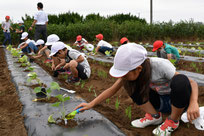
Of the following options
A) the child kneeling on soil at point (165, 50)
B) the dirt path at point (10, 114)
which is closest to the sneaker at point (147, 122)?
the dirt path at point (10, 114)

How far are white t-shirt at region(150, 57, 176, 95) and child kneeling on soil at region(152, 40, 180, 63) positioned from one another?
7.96ft

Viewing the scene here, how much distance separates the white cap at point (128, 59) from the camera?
4.47 feet

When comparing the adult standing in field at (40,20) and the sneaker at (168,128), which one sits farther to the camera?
the adult standing in field at (40,20)

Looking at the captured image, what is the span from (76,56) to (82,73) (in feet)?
1.00

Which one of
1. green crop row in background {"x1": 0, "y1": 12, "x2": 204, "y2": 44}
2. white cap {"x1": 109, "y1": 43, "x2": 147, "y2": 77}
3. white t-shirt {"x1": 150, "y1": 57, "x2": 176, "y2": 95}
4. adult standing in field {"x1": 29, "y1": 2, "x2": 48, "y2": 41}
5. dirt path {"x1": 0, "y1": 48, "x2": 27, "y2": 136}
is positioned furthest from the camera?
green crop row in background {"x1": 0, "y1": 12, "x2": 204, "y2": 44}

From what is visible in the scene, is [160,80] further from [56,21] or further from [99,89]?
[56,21]

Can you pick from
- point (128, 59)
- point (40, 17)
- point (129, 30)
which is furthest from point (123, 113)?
point (129, 30)

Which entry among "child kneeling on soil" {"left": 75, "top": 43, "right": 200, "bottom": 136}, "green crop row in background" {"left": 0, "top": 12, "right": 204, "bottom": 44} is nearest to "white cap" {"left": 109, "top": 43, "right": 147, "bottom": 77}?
"child kneeling on soil" {"left": 75, "top": 43, "right": 200, "bottom": 136}

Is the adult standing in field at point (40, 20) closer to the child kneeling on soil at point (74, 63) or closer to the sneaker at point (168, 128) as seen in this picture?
the child kneeling on soil at point (74, 63)

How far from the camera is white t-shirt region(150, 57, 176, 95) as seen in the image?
61.2 inches

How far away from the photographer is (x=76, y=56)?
3.29m

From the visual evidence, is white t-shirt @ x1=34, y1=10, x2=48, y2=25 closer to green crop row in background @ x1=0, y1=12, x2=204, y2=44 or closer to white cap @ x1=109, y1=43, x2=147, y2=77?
green crop row in background @ x1=0, y1=12, x2=204, y2=44

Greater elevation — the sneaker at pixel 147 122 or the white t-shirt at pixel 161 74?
the white t-shirt at pixel 161 74

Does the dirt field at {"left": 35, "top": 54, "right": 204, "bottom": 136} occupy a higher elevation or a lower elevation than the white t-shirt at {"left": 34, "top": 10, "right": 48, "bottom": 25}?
lower
